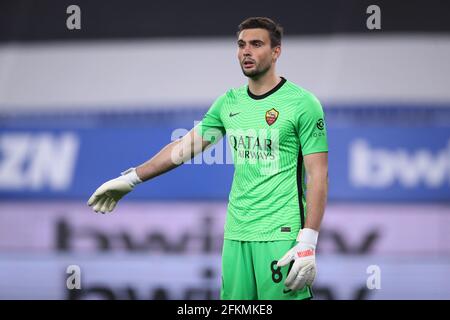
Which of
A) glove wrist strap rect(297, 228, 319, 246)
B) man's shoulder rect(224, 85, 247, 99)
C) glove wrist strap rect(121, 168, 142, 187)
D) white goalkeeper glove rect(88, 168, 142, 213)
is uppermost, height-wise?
man's shoulder rect(224, 85, 247, 99)

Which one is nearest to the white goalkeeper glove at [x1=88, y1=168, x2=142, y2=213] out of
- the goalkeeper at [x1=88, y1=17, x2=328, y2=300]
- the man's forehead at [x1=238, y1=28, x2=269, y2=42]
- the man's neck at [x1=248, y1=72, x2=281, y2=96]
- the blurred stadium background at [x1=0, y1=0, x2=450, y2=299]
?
the goalkeeper at [x1=88, y1=17, x2=328, y2=300]

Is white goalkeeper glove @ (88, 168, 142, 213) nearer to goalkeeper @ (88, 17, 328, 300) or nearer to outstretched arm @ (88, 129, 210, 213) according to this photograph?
outstretched arm @ (88, 129, 210, 213)

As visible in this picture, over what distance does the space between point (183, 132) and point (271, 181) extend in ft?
11.1

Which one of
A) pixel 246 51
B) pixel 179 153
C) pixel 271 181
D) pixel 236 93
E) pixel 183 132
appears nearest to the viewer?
pixel 271 181

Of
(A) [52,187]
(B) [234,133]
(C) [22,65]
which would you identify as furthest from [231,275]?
(C) [22,65]

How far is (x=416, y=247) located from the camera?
22.1 ft

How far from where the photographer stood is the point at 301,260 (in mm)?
3654

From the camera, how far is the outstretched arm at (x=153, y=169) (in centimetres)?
418

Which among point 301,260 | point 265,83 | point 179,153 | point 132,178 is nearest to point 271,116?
point 265,83

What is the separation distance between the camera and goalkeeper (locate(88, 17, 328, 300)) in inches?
146

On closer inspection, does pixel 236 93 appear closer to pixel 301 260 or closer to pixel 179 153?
pixel 179 153


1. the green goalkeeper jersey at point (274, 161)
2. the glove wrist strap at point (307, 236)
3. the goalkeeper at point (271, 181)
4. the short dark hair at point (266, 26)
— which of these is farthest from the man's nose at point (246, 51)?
the glove wrist strap at point (307, 236)

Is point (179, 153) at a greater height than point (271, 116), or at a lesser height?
lesser

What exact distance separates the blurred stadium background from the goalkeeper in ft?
8.62
